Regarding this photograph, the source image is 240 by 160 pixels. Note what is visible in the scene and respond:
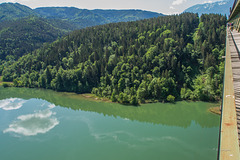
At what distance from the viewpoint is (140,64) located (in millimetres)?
55188

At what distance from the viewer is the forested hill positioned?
46.7m

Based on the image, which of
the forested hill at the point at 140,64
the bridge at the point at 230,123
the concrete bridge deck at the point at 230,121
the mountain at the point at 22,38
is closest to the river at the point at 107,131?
the forested hill at the point at 140,64

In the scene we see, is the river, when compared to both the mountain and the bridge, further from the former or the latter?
the mountain

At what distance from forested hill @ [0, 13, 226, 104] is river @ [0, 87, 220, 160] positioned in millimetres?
5071

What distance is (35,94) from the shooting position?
6200 centimetres

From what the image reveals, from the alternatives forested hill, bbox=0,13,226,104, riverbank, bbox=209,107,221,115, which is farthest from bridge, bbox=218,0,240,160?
forested hill, bbox=0,13,226,104

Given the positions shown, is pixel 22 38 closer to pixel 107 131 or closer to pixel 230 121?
pixel 107 131

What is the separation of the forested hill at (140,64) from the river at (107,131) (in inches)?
200

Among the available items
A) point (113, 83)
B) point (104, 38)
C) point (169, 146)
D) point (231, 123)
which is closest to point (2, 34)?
point (104, 38)

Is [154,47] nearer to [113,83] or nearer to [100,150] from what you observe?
[113,83]

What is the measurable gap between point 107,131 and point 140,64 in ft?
96.5

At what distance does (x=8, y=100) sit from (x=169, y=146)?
171ft

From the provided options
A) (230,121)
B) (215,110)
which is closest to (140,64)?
(215,110)

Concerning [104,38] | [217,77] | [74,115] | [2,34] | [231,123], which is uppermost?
[2,34]
